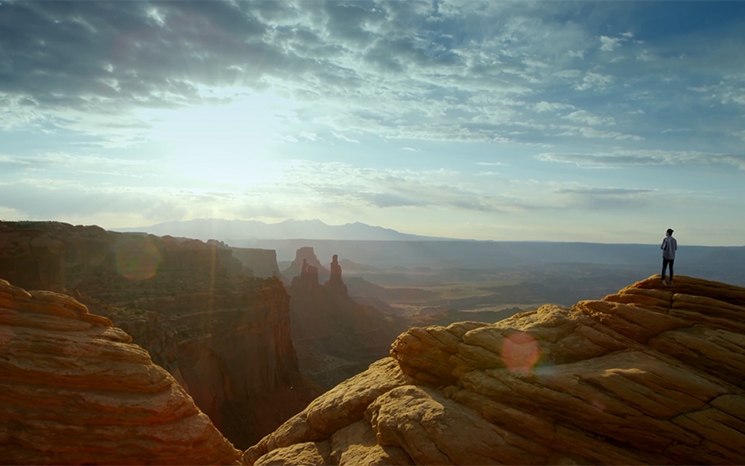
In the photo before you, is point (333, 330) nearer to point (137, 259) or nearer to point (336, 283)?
point (336, 283)

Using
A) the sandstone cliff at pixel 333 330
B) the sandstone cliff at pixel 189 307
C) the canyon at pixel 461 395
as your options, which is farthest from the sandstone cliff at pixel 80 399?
the sandstone cliff at pixel 333 330

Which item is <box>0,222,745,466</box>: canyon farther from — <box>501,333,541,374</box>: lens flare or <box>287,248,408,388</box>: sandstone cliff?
<box>287,248,408,388</box>: sandstone cliff

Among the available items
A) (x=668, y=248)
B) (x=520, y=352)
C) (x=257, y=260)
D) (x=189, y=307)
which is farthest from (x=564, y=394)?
(x=257, y=260)

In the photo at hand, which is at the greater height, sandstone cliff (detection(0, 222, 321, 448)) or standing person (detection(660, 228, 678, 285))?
standing person (detection(660, 228, 678, 285))

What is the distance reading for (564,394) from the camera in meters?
13.1

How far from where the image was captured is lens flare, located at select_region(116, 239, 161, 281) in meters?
44.6

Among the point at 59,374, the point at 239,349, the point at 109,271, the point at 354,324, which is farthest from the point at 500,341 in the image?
the point at 354,324

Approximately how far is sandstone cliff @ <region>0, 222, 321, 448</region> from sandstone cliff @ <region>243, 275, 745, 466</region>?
21753 millimetres

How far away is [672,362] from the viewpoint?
13516mm

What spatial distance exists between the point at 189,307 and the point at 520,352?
3437 centimetres

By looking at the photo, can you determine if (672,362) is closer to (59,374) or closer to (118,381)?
(118,381)

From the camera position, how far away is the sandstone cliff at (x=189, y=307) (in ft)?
109

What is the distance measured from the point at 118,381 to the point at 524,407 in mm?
12968

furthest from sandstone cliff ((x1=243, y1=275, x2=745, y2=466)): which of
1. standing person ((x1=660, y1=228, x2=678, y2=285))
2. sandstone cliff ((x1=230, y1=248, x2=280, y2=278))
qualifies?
sandstone cliff ((x1=230, y1=248, x2=280, y2=278))
